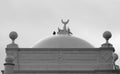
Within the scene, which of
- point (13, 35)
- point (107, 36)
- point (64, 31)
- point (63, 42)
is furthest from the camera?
point (64, 31)

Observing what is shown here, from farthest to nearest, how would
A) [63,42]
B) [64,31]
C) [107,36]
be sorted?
[64,31], [63,42], [107,36]

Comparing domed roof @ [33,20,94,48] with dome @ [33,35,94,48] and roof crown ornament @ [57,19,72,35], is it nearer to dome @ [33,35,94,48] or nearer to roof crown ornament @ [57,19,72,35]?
dome @ [33,35,94,48]

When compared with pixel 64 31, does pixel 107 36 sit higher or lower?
lower

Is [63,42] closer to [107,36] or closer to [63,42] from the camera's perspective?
[63,42]

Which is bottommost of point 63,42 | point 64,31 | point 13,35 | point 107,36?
point 63,42

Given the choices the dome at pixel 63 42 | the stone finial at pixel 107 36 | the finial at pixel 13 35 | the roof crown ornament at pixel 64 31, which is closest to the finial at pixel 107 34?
the stone finial at pixel 107 36

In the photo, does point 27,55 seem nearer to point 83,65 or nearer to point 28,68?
point 28,68

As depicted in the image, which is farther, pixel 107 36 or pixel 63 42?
pixel 63 42

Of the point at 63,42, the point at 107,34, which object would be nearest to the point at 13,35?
the point at 63,42

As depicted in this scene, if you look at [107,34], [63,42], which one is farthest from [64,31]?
[107,34]

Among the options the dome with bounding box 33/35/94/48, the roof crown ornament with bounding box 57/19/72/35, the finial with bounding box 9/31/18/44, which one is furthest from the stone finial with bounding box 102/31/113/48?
the finial with bounding box 9/31/18/44

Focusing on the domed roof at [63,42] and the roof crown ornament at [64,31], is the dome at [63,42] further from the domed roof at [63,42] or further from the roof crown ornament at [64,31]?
the roof crown ornament at [64,31]

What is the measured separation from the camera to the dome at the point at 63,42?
53.8 m

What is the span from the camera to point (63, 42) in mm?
54094
